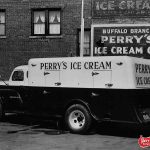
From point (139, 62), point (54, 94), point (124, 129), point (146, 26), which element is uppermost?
point (146, 26)

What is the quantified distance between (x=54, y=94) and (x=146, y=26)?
10876 millimetres

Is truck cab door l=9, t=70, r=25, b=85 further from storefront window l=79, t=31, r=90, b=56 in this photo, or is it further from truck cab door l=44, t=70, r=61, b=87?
storefront window l=79, t=31, r=90, b=56

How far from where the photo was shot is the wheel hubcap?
12891 millimetres

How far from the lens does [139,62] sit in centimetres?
1267

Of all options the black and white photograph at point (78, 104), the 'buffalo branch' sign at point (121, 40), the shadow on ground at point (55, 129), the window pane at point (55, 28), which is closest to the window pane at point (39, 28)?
the window pane at point (55, 28)

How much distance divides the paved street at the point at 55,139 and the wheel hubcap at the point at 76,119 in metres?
0.33

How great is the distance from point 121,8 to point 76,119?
40.7 ft

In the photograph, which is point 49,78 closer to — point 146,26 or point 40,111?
point 40,111

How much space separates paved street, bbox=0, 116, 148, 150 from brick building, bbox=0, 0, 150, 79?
954cm

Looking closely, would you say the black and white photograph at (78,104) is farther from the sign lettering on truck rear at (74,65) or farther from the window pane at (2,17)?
the window pane at (2,17)

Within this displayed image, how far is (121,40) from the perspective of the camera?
23.2 meters

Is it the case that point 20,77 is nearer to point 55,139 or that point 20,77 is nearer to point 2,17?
point 55,139

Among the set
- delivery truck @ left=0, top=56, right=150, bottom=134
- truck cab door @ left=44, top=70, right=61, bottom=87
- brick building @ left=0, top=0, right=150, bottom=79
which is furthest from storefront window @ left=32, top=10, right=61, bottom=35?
truck cab door @ left=44, top=70, right=61, bottom=87

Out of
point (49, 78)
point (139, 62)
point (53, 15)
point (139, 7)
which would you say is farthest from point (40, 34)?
point (139, 62)
